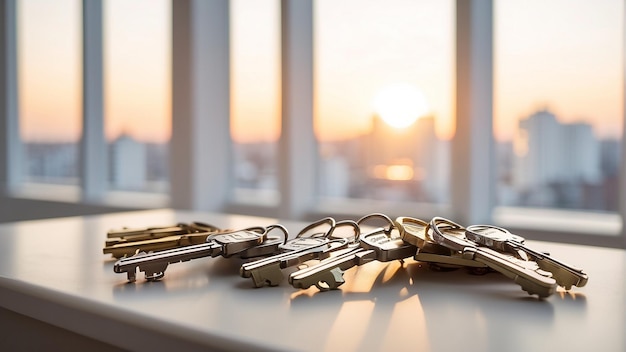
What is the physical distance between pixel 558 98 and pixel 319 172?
1.11 m

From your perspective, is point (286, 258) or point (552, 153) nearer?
point (286, 258)

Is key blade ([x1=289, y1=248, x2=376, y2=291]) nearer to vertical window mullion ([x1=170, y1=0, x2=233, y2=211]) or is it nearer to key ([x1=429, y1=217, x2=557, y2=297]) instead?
key ([x1=429, y1=217, x2=557, y2=297])

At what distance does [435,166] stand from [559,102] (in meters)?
0.54

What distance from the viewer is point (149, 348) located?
508 mm

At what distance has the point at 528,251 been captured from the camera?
630 millimetres

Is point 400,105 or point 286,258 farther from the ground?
point 400,105

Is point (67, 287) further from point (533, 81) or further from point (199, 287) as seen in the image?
point (533, 81)

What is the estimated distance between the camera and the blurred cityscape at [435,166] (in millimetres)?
2049

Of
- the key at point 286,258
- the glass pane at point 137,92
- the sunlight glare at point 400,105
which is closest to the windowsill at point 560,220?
the sunlight glare at point 400,105

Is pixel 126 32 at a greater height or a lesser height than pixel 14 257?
greater

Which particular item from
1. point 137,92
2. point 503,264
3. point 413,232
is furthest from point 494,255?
point 137,92

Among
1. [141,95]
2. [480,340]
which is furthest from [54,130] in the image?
[480,340]

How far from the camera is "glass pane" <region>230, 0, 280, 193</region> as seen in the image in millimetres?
2965

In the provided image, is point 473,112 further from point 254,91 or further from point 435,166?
point 254,91
